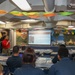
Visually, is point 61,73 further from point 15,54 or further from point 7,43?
point 7,43

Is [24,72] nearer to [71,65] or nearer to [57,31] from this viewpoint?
[71,65]

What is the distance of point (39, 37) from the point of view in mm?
16453

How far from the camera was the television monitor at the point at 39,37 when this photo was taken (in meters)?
Result: 15.8

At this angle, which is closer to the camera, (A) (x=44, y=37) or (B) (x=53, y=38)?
(A) (x=44, y=37)

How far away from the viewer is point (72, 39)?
17641mm

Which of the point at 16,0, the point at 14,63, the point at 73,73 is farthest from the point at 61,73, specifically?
the point at 14,63

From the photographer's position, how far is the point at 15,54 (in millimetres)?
5395

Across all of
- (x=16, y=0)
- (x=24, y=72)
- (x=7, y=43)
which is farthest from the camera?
(x=7, y=43)

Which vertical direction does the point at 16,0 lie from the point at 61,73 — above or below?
above

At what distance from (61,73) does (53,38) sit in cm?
1425

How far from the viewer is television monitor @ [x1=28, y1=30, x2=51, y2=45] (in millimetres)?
15844

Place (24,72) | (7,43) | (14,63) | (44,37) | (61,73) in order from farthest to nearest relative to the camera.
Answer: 1. (44,37)
2. (7,43)
3. (14,63)
4. (61,73)
5. (24,72)

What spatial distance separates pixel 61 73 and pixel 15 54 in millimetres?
2243

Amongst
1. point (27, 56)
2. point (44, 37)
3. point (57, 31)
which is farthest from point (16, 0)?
point (57, 31)
